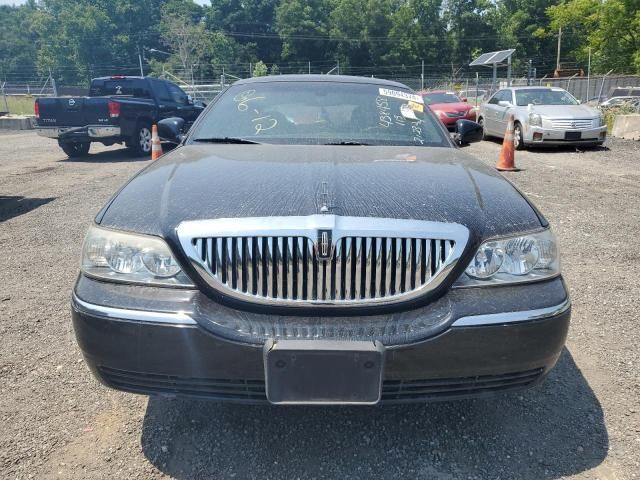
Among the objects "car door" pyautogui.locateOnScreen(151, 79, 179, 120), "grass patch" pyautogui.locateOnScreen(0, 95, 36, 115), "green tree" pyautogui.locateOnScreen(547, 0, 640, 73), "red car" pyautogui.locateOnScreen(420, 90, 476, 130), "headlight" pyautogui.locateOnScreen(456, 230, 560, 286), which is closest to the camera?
"headlight" pyautogui.locateOnScreen(456, 230, 560, 286)

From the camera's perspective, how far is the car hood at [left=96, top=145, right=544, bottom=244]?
77.6 inches

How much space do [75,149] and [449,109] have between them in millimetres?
10428

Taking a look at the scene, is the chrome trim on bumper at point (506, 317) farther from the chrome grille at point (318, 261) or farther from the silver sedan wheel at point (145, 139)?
the silver sedan wheel at point (145, 139)

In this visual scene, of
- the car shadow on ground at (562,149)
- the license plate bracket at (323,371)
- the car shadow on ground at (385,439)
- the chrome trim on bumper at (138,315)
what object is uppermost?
the chrome trim on bumper at (138,315)

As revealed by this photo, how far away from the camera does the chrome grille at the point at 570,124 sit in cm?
1099

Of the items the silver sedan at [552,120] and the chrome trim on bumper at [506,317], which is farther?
the silver sedan at [552,120]

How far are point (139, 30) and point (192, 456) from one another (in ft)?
348

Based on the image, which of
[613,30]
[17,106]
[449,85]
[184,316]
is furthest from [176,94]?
[613,30]

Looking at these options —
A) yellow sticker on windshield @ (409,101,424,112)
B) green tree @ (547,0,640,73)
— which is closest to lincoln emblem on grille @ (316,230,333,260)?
yellow sticker on windshield @ (409,101,424,112)

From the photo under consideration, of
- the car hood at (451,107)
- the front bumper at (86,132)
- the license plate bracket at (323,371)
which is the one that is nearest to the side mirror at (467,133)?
the license plate bracket at (323,371)

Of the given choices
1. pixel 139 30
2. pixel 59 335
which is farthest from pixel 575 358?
pixel 139 30

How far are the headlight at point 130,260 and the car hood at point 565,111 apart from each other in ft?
36.2

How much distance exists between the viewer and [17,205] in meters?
6.92

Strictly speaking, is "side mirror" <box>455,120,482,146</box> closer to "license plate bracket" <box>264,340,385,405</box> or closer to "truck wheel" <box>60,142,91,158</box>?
"license plate bracket" <box>264,340,385,405</box>
